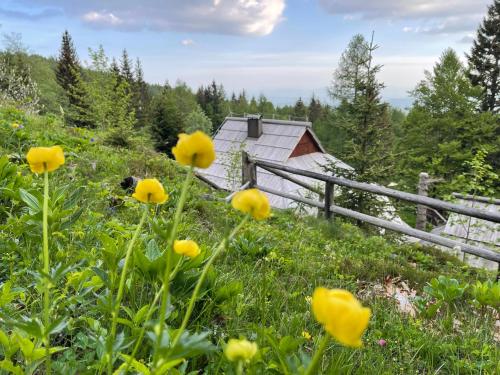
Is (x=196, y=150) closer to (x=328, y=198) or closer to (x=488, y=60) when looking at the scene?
(x=328, y=198)

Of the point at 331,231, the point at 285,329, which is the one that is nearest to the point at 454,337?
the point at 285,329

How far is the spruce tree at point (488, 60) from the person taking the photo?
23312 mm

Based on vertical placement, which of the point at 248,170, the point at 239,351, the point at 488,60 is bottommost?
the point at 248,170

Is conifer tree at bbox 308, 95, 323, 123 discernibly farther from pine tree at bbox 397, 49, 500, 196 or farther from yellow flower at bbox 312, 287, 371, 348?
yellow flower at bbox 312, 287, 371, 348

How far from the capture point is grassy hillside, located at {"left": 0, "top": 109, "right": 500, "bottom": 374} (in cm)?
94

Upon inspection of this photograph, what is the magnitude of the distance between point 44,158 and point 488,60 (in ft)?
95.8

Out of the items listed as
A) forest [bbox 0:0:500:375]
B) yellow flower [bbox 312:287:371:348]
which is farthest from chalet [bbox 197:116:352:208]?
yellow flower [bbox 312:287:371:348]

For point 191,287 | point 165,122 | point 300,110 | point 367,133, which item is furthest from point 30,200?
point 300,110

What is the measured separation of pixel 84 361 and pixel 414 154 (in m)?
25.3

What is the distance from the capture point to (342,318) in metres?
0.39

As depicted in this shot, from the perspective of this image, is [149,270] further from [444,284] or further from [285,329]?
[444,284]

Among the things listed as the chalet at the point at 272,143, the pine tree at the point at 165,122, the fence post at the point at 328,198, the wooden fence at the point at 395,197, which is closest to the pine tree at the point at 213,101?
the pine tree at the point at 165,122

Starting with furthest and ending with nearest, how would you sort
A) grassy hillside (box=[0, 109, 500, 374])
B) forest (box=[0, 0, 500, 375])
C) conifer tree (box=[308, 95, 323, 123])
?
conifer tree (box=[308, 95, 323, 123]) → grassy hillside (box=[0, 109, 500, 374]) → forest (box=[0, 0, 500, 375])

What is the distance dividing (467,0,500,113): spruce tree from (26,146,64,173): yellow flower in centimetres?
2735
